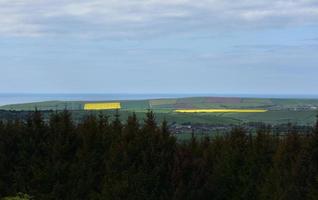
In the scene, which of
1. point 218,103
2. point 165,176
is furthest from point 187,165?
point 218,103

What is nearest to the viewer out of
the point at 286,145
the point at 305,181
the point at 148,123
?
the point at 305,181

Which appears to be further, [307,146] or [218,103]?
[218,103]

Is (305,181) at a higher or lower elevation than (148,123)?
lower

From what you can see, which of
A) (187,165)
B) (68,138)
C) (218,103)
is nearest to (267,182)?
(187,165)

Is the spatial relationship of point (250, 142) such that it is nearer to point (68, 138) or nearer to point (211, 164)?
point (211, 164)

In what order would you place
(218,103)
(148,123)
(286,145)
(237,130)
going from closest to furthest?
(286,145) < (148,123) < (237,130) < (218,103)

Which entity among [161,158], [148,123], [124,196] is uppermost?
[148,123]
